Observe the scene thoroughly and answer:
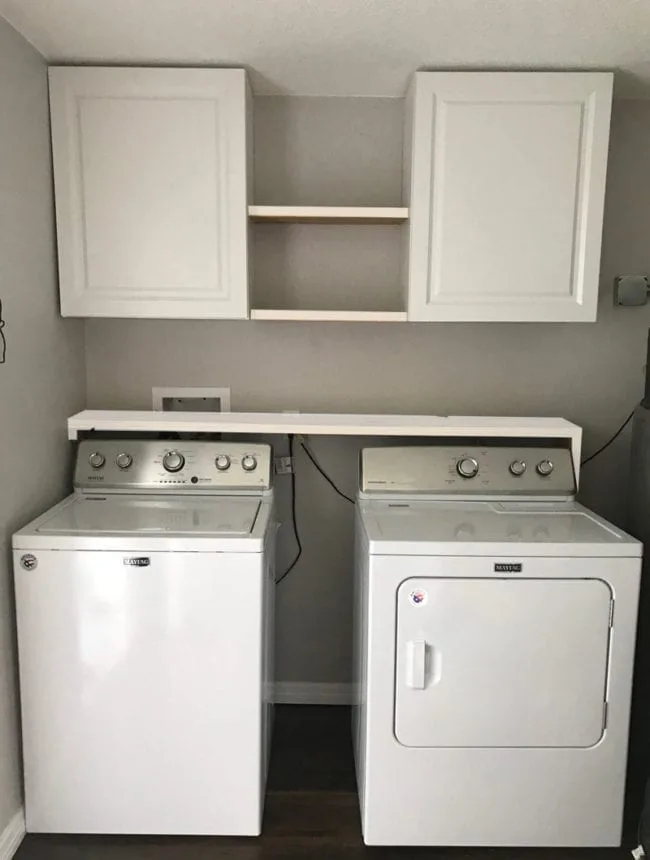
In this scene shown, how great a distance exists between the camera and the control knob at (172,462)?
219 centimetres

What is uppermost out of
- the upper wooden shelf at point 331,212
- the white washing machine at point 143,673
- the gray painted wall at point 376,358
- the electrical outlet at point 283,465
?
the upper wooden shelf at point 331,212

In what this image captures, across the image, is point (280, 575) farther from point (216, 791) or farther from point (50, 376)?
point (50, 376)

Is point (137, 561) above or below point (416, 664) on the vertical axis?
above

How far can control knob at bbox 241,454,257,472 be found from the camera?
2.20 metres

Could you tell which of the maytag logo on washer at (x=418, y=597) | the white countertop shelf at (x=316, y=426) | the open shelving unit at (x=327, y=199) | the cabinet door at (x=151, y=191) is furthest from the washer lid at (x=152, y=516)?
A: the open shelving unit at (x=327, y=199)

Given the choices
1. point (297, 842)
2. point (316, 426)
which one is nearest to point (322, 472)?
point (316, 426)

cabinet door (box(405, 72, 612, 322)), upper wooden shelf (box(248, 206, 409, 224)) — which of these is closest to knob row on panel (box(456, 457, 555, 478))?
cabinet door (box(405, 72, 612, 322))

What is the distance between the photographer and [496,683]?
178 cm

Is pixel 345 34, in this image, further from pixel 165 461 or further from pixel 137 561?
pixel 137 561

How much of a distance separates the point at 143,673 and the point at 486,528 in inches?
39.5

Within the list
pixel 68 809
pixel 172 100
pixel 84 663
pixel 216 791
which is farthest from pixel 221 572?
pixel 172 100

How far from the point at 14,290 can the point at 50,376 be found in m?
0.34

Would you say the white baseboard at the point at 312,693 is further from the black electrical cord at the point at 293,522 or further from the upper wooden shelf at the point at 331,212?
the upper wooden shelf at the point at 331,212

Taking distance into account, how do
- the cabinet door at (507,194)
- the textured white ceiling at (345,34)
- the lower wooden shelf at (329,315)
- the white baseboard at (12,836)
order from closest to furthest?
1. the textured white ceiling at (345,34)
2. the white baseboard at (12,836)
3. the cabinet door at (507,194)
4. the lower wooden shelf at (329,315)
